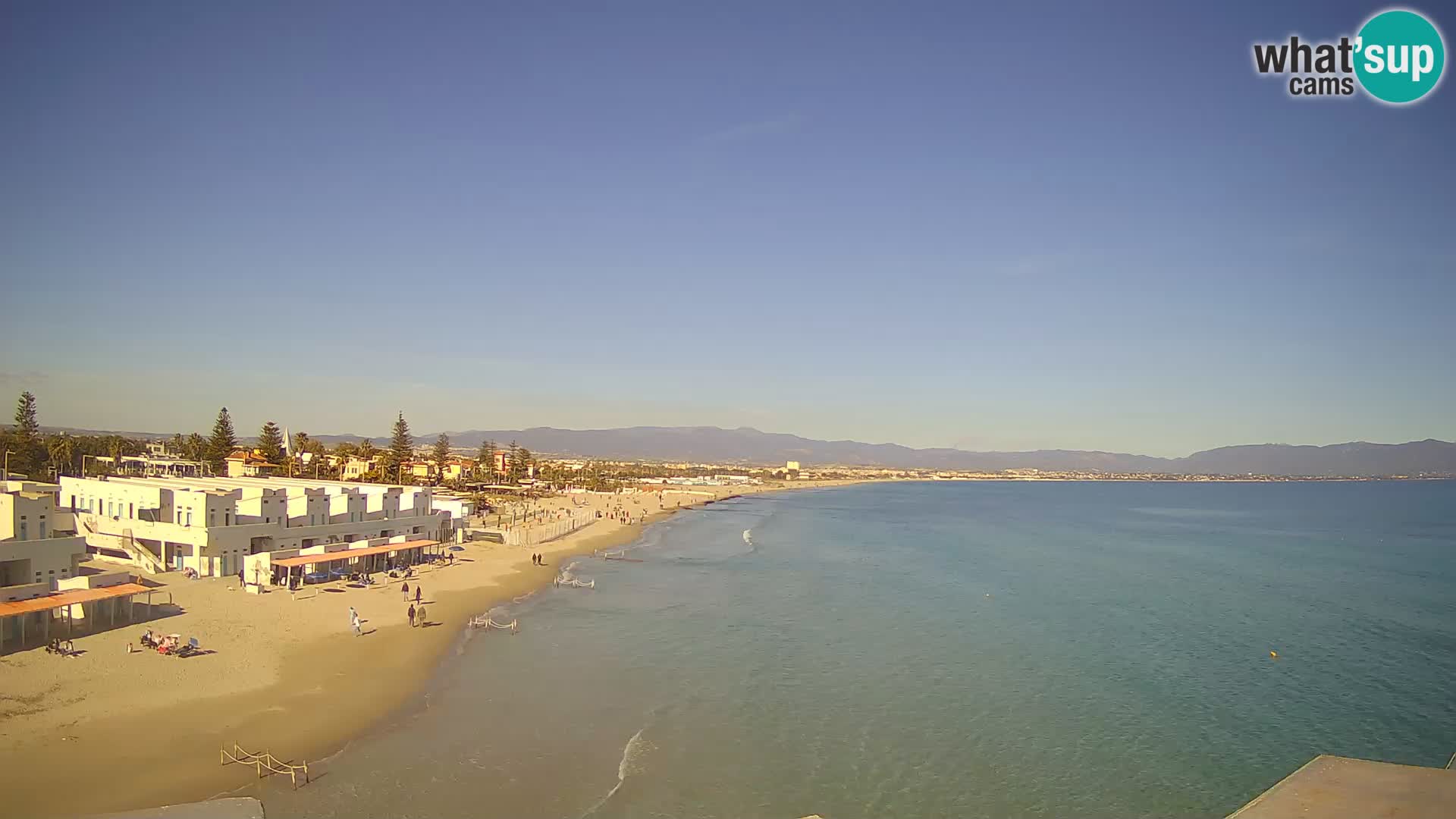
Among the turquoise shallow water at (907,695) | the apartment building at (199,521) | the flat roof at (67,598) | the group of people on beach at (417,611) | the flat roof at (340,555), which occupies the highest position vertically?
the apartment building at (199,521)

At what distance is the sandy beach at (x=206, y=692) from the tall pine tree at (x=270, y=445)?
5206 cm

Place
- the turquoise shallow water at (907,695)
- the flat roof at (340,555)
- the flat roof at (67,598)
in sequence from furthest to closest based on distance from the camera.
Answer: the flat roof at (340,555)
the flat roof at (67,598)
the turquoise shallow water at (907,695)

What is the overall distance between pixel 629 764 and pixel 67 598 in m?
19.1

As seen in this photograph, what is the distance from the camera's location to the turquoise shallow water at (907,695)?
730 inches

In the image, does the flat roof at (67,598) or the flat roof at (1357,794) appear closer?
the flat roof at (1357,794)

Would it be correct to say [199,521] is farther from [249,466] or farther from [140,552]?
[249,466]

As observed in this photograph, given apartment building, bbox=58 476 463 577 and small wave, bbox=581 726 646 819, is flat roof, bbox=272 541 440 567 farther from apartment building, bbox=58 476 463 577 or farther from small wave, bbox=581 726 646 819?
small wave, bbox=581 726 646 819

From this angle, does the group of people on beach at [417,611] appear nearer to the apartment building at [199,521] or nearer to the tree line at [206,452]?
the apartment building at [199,521]

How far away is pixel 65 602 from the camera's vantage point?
24922 millimetres

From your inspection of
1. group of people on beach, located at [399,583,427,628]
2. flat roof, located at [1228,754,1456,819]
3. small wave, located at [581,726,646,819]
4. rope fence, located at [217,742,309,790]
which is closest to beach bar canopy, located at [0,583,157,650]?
group of people on beach, located at [399,583,427,628]

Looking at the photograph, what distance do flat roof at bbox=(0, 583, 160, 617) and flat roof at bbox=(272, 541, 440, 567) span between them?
774cm

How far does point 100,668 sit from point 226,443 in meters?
69.8

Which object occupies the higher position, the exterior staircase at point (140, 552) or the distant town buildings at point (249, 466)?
the distant town buildings at point (249, 466)

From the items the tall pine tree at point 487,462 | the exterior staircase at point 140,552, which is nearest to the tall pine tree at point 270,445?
the tall pine tree at point 487,462
